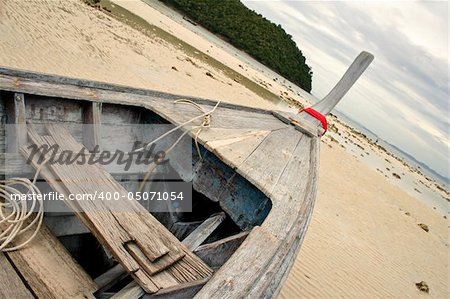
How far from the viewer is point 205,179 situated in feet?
10.4

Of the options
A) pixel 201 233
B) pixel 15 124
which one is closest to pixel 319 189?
pixel 201 233

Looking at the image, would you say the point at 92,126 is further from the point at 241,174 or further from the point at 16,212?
the point at 241,174

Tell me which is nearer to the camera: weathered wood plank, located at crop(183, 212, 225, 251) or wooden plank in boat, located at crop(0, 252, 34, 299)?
wooden plank in boat, located at crop(0, 252, 34, 299)

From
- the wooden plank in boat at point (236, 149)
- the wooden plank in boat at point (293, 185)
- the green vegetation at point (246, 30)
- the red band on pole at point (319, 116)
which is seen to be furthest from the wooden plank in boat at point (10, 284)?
the green vegetation at point (246, 30)

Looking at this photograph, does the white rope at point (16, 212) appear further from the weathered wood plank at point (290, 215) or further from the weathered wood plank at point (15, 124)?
the weathered wood plank at point (290, 215)

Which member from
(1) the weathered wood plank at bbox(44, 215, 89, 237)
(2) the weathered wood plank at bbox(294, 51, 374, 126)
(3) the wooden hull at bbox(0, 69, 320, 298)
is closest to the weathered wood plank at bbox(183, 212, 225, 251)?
(3) the wooden hull at bbox(0, 69, 320, 298)

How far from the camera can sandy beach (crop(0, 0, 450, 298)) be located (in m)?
5.86

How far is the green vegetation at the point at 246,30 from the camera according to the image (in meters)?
45.2

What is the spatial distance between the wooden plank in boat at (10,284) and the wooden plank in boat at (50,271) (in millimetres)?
33

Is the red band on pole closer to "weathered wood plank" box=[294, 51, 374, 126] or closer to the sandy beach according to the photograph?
"weathered wood plank" box=[294, 51, 374, 126]

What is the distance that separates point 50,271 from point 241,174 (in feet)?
5.25

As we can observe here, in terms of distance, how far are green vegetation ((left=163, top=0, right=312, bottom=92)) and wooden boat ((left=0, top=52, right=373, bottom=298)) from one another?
44.4 m

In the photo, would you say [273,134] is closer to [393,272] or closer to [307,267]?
[307,267]

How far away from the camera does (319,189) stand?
30.2 ft
